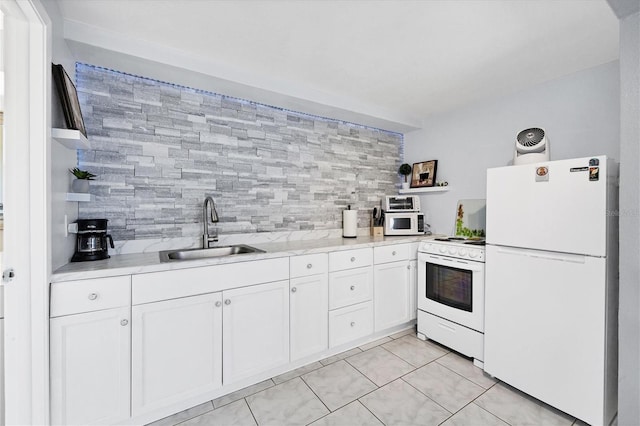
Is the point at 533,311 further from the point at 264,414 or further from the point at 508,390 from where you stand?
the point at 264,414

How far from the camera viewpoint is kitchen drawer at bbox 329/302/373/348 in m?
2.46

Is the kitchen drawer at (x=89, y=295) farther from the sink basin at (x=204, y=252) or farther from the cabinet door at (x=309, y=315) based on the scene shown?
the cabinet door at (x=309, y=315)

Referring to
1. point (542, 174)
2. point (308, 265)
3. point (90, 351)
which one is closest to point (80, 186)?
point (90, 351)

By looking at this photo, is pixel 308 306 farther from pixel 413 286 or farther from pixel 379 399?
pixel 413 286

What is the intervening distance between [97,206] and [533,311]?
3.10m

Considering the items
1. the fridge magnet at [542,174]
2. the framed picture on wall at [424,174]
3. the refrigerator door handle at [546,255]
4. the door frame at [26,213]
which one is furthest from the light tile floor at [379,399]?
the framed picture on wall at [424,174]

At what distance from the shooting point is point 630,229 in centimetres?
99

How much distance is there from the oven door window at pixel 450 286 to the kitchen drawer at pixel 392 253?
0.24 meters

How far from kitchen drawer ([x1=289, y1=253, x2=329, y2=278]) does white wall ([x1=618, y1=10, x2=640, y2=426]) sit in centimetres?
173

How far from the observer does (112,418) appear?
1595 millimetres

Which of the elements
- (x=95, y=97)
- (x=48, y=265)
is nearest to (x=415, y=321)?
(x=48, y=265)

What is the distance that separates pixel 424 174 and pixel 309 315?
2.27m

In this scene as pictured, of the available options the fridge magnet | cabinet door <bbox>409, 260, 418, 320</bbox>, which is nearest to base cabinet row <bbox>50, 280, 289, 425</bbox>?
cabinet door <bbox>409, 260, 418, 320</bbox>

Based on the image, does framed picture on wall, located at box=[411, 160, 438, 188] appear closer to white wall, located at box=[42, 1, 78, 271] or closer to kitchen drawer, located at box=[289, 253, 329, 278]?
kitchen drawer, located at box=[289, 253, 329, 278]
